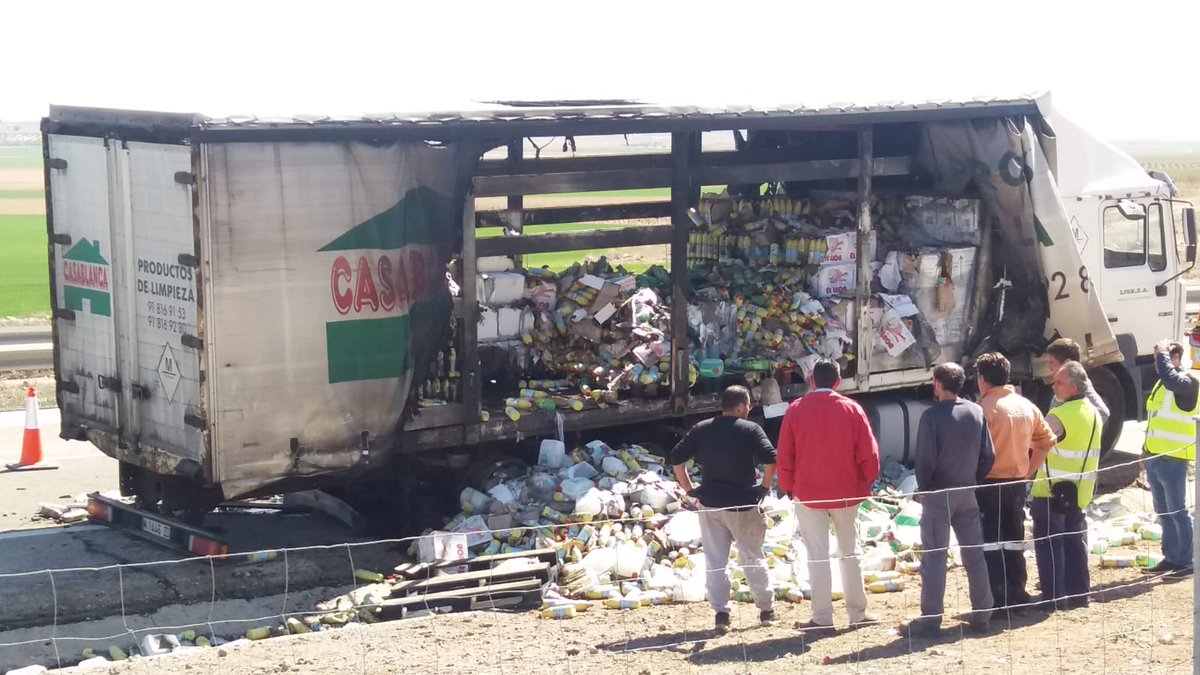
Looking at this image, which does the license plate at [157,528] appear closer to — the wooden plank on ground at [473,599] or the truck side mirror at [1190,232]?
the wooden plank on ground at [473,599]

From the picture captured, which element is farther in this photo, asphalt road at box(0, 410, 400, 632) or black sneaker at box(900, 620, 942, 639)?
asphalt road at box(0, 410, 400, 632)

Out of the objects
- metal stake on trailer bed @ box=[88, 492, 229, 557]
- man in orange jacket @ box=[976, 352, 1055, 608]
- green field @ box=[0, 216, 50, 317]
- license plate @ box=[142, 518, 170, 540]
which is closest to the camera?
man in orange jacket @ box=[976, 352, 1055, 608]

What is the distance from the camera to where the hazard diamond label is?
973cm

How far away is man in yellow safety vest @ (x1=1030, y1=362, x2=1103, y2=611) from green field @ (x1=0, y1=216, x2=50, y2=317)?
17.5 metres

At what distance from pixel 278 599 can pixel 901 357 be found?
6083mm

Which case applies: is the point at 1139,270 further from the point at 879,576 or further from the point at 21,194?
the point at 21,194

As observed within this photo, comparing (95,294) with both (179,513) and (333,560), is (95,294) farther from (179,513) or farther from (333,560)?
(333,560)

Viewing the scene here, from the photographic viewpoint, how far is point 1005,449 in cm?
859

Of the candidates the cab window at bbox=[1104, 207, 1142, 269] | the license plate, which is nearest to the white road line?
the license plate

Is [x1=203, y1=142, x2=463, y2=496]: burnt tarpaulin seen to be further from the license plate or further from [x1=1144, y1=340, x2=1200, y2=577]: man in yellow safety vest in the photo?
[x1=1144, y1=340, x2=1200, y2=577]: man in yellow safety vest

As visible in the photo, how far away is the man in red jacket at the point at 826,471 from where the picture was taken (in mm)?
8141

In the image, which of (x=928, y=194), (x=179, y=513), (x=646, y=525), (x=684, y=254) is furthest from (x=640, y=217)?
(x=179, y=513)

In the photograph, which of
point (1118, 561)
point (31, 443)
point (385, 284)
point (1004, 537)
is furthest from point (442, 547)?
point (31, 443)

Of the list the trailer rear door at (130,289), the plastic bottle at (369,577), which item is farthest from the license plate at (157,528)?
the plastic bottle at (369,577)
